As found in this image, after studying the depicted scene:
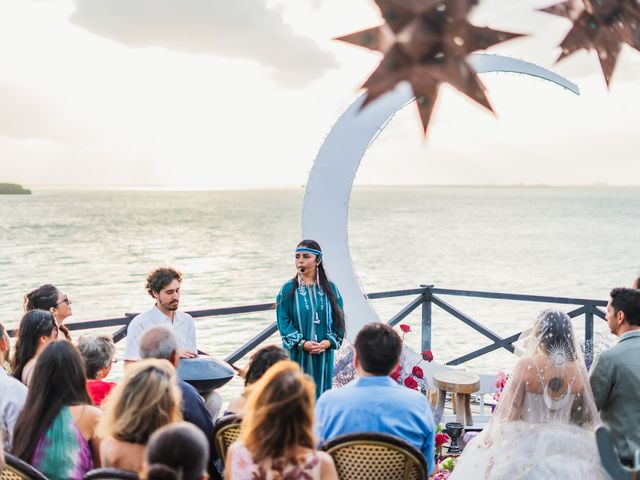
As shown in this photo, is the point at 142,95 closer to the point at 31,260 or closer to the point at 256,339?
the point at 31,260

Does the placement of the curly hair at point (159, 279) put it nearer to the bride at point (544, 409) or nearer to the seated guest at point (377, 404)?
the seated guest at point (377, 404)

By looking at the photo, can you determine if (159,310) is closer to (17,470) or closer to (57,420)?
(57,420)

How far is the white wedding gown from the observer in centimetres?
265

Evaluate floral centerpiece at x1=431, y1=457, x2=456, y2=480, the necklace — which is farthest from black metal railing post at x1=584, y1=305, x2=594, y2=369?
the necklace

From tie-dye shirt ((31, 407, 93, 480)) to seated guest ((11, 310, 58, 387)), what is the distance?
704 mm

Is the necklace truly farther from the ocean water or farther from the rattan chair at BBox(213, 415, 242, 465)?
the ocean water

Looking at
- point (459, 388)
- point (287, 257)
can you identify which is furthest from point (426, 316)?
point (287, 257)

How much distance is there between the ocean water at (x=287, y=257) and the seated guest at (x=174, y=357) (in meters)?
4.00

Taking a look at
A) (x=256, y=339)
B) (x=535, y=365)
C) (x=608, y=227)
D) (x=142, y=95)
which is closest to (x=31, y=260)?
(x=142, y=95)

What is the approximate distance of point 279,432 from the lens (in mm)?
1838

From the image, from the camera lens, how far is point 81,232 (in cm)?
6234

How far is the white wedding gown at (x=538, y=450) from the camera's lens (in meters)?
2.65

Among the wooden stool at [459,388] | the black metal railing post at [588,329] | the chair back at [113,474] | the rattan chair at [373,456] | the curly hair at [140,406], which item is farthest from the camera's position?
the black metal railing post at [588,329]

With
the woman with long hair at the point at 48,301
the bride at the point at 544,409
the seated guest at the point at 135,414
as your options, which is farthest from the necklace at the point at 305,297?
the seated guest at the point at 135,414
